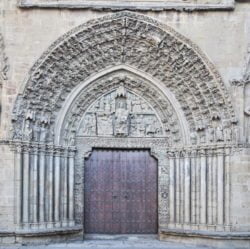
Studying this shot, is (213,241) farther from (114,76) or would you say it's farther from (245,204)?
(114,76)

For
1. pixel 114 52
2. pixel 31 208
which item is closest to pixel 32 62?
pixel 114 52

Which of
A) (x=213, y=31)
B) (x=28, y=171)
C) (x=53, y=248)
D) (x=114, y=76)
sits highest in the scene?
(x=213, y=31)

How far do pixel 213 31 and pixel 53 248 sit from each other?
16.3 feet

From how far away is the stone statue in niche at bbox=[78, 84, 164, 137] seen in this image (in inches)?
440

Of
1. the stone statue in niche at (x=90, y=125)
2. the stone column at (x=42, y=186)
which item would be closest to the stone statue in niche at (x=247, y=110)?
the stone statue in niche at (x=90, y=125)

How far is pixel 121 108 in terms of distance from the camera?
1120 centimetres

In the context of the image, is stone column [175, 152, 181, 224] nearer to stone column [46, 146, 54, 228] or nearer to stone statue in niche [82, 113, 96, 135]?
stone statue in niche [82, 113, 96, 135]

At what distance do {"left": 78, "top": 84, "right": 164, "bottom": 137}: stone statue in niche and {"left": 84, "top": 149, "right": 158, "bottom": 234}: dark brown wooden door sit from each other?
18.8 inches

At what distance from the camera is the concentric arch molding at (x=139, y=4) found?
1031cm

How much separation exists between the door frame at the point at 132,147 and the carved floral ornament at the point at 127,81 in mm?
241

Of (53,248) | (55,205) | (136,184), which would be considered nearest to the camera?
(53,248)

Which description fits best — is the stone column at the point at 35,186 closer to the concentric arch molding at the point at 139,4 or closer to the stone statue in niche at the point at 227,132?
the concentric arch molding at the point at 139,4

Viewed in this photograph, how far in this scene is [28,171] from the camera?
33.5 ft

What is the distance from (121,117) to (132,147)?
0.66 m
